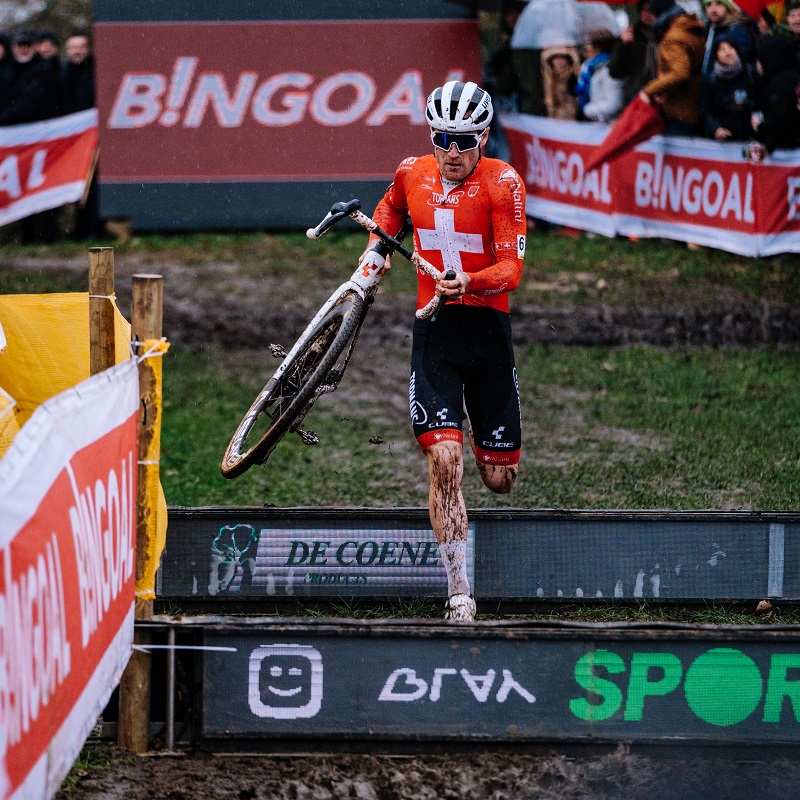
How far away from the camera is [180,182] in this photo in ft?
51.0

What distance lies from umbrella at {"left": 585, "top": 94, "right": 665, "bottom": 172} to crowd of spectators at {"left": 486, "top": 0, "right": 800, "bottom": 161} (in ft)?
0.34

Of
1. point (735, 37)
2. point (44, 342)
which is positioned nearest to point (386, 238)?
point (44, 342)

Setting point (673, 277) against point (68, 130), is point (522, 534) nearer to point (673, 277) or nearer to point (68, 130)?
point (673, 277)

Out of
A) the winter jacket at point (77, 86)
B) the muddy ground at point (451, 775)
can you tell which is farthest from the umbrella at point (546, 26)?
the muddy ground at point (451, 775)

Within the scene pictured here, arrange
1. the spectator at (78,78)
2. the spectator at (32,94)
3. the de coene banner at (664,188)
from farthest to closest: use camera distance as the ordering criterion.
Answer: the spectator at (32,94) < the spectator at (78,78) < the de coene banner at (664,188)

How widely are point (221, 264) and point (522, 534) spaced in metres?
9.76

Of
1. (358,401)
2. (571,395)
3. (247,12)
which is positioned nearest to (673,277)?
(571,395)

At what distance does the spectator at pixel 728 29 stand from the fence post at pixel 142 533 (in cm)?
963

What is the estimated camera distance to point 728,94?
13.4 m

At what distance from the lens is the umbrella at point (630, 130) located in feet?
46.6

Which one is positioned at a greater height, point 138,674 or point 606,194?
point 606,194

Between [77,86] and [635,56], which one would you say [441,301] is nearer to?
[635,56]

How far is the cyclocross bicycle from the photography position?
22.7 ft

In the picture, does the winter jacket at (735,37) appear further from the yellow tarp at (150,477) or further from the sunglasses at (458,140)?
the yellow tarp at (150,477)
